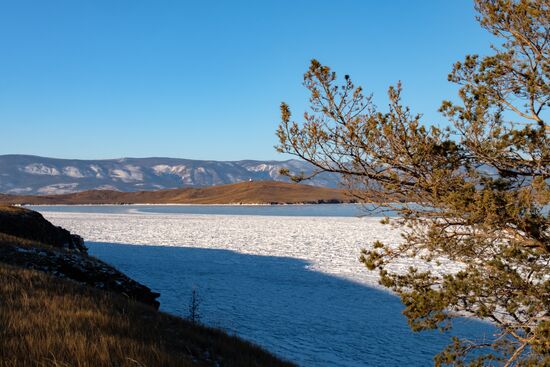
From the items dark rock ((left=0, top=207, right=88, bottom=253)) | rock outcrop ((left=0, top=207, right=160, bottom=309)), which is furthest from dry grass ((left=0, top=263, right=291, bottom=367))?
dark rock ((left=0, top=207, right=88, bottom=253))

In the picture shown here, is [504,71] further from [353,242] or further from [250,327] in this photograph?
[353,242]

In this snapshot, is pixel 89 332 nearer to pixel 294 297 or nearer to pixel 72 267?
pixel 72 267

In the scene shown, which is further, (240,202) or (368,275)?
(240,202)

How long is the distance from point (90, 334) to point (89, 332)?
10 centimetres

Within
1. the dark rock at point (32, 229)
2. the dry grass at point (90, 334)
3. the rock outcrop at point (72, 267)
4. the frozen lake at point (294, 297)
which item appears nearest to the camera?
the dry grass at point (90, 334)

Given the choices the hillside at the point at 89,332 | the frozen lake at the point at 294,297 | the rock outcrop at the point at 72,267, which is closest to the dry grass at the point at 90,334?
the hillside at the point at 89,332

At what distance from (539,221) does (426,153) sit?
2.00 m

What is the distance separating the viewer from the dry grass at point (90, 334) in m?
5.00

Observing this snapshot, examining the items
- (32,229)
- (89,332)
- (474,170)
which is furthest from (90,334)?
(32,229)

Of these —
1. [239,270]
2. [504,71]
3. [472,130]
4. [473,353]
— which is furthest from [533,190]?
[239,270]

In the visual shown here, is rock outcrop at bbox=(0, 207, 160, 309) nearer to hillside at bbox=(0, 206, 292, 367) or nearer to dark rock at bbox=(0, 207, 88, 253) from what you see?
hillside at bbox=(0, 206, 292, 367)

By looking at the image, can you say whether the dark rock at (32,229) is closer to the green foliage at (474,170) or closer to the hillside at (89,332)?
the hillside at (89,332)

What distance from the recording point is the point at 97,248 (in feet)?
109

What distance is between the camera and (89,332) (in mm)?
5938
